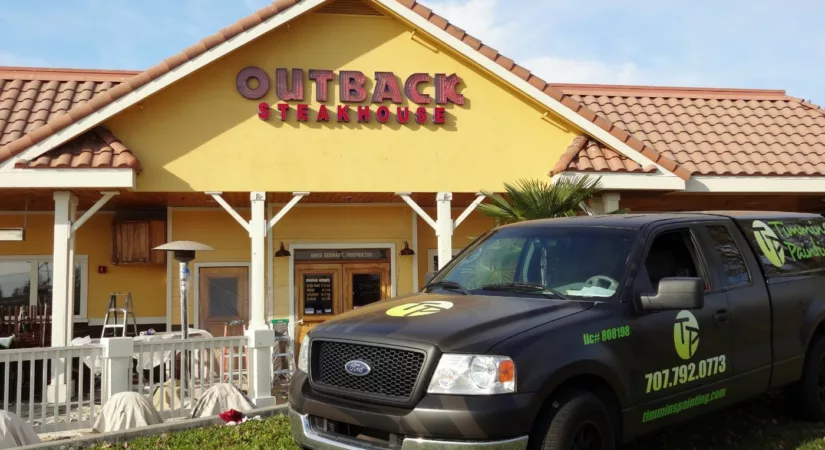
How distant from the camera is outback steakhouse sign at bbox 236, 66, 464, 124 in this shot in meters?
10.3

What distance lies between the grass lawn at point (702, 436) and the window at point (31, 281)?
795 cm

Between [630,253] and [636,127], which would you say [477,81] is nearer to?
[636,127]

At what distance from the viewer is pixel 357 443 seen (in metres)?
3.63

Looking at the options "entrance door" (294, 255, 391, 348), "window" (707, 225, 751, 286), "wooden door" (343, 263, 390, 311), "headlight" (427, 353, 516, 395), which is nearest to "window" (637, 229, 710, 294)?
"window" (707, 225, 751, 286)

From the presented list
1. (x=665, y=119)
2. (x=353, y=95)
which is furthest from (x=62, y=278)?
(x=665, y=119)

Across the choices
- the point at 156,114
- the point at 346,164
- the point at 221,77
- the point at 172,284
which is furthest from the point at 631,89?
the point at 172,284

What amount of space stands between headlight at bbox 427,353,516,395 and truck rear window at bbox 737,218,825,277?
314 cm

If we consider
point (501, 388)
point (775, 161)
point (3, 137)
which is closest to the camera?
point (501, 388)

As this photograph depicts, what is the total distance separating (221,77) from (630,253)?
7869mm

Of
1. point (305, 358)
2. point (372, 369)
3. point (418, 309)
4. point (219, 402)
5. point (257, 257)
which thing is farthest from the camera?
point (257, 257)

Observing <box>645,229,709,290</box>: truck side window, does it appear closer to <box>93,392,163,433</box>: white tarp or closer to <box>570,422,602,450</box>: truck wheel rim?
<box>570,422,602,450</box>: truck wheel rim

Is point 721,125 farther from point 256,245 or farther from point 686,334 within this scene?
point 686,334

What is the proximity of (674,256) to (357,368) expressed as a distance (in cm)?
266

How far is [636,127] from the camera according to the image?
12.2 m
